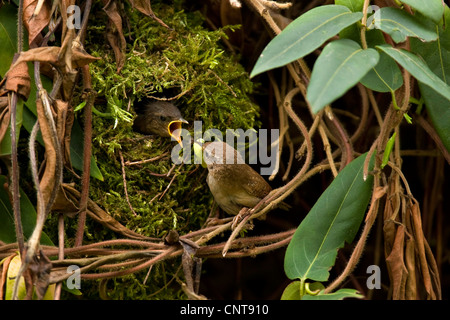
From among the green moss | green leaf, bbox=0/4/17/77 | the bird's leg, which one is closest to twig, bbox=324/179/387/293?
the bird's leg

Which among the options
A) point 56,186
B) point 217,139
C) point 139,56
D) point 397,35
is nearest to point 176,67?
point 139,56

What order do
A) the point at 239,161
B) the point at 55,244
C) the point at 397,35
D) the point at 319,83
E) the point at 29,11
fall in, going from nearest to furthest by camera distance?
the point at 319,83 < the point at 397,35 < the point at 29,11 < the point at 55,244 < the point at 239,161

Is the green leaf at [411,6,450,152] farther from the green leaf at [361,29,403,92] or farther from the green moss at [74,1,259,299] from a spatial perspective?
the green moss at [74,1,259,299]

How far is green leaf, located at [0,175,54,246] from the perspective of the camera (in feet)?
4.67

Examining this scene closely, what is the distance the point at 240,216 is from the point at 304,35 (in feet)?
1.95

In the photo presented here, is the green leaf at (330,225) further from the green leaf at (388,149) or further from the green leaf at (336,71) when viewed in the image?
the green leaf at (336,71)

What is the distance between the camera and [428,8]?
121cm

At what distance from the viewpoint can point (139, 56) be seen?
66.6 inches

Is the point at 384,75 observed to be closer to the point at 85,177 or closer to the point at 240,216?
the point at 240,216

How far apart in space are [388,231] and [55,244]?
3.07ft

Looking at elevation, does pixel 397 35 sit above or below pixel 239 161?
above

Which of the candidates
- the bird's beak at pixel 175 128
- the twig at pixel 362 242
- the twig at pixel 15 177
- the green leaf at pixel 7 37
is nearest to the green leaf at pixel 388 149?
the twig at pixel 362 242

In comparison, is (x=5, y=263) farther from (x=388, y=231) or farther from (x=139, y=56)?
(x=388, y=231)
